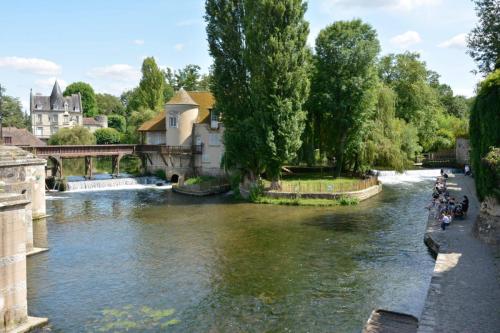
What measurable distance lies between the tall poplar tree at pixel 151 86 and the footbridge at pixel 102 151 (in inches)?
1007

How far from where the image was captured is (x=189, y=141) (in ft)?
173

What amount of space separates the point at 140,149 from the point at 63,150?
8.83m

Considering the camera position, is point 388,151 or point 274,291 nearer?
point 274,291

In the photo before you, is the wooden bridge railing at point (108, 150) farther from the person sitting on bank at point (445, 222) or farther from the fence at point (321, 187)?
the person sitting on bank at point (445, 222)

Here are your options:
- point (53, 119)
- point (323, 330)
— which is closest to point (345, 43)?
point (323, 330)

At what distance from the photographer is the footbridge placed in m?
47.3

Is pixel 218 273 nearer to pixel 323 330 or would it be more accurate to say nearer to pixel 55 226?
pixel 323 330

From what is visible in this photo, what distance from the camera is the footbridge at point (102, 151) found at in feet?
155

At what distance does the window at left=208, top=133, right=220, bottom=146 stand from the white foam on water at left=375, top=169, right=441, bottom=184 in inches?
716

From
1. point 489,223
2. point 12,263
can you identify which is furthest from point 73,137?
point 489,223

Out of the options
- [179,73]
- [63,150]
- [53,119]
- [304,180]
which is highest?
[179,73]

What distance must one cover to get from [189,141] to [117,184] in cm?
927

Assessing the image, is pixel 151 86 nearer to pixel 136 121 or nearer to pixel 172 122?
pixel 136 121

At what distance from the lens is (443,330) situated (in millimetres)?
12242
